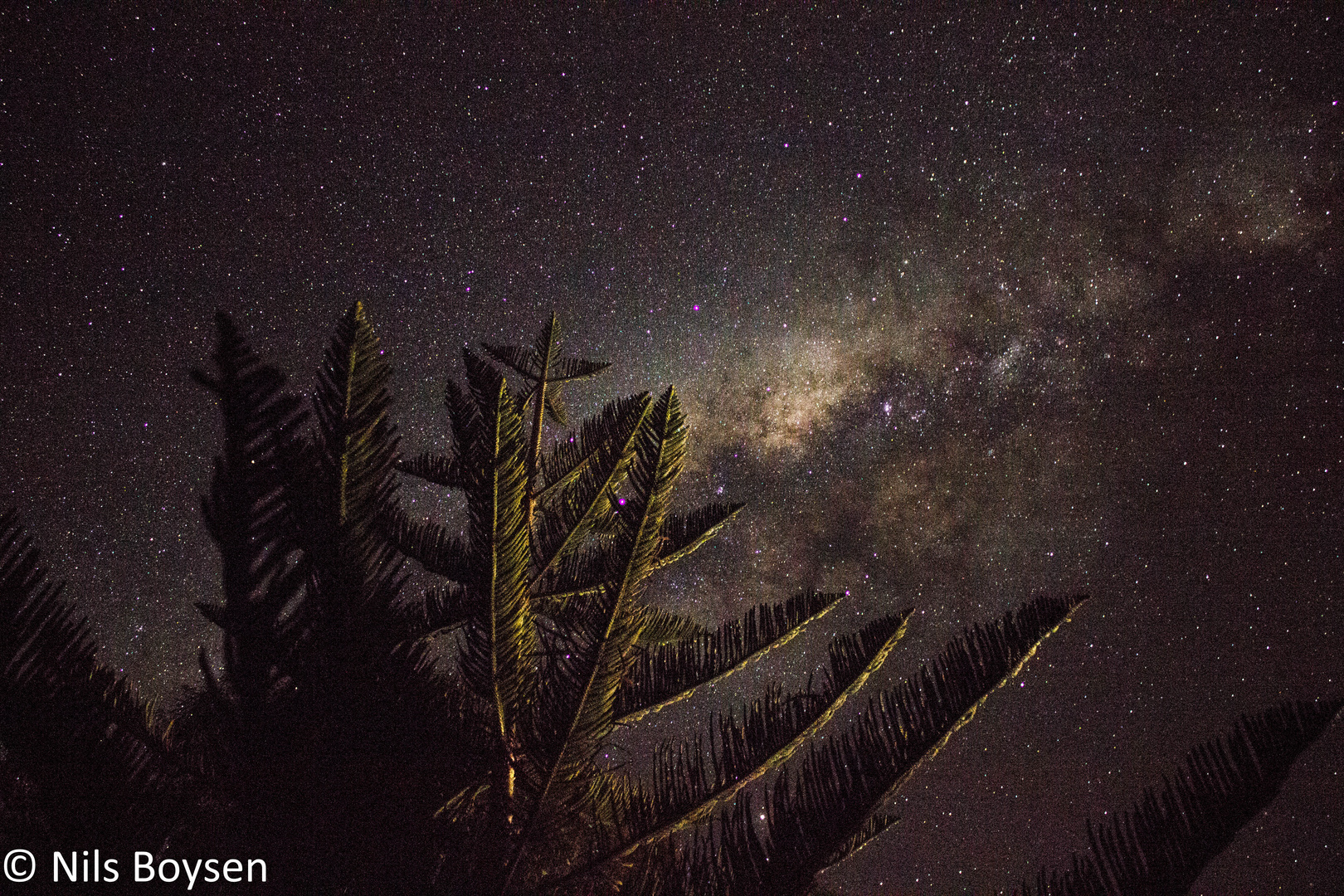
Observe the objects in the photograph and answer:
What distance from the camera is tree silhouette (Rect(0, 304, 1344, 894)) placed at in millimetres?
703

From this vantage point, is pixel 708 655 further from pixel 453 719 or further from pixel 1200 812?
pixel 1200 812

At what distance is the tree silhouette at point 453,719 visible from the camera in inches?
27.7

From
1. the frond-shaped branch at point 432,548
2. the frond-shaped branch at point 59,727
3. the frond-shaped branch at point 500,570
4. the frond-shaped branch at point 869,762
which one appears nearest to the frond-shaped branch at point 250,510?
the frond-shaped branch at point 59,727

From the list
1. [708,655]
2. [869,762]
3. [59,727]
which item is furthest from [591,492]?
[59,727]

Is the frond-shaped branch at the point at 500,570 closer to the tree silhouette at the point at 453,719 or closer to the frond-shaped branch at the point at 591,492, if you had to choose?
the tree silhouette at the point at 453,719

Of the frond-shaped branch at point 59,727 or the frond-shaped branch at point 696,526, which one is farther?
the frond-shaped branch at point 696,526

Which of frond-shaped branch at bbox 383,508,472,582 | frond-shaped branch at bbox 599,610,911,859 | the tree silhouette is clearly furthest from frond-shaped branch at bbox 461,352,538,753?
frond-shaped branch at bbox 383,508,472,582

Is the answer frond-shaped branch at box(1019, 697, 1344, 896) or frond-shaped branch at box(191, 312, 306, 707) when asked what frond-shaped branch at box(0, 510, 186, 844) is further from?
frond-shaped branch at box(1019, 697, 1344, 896)

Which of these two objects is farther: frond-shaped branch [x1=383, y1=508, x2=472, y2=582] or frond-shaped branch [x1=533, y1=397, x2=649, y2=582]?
frond-shaped branch [x1=383, y1=508, x2=472, y2=582]

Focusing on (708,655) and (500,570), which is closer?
(500,570)

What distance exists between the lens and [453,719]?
124 centimetres

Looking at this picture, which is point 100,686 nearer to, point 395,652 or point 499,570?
point 395,652

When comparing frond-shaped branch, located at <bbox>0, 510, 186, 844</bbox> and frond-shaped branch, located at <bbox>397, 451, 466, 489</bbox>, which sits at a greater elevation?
frond-shaped branch, located at <bbox>397, 451, 466, 489</bbox>

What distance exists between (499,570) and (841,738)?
73 centimetres
